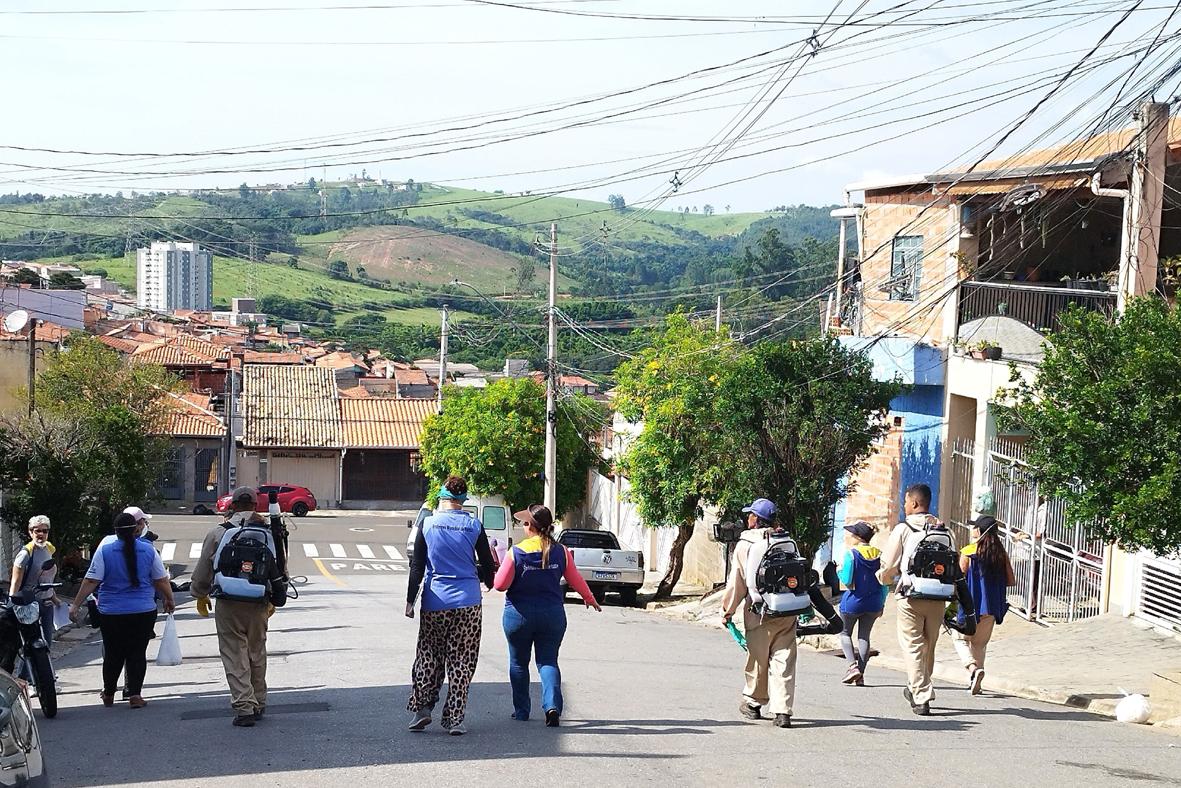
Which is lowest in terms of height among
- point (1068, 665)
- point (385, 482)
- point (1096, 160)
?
point (385, 482)

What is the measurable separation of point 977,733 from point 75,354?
44.3 meters

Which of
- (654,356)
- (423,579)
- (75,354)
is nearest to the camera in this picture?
(423,579)

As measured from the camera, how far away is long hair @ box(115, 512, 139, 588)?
1081cm

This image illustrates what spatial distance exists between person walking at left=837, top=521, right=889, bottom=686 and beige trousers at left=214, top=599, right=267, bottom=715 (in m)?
5.58

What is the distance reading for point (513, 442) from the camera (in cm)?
4488

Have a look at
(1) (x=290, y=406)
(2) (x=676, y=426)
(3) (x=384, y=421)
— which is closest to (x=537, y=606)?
(2) (x=676, y=426)

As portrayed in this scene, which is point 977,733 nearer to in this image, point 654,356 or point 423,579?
point 423,579

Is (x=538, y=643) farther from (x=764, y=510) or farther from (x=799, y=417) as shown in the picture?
(x=799, y=417)

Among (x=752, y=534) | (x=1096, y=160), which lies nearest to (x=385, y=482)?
(x=1096, y=160)

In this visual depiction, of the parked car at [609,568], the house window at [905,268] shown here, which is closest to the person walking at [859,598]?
the house window at [905,268]

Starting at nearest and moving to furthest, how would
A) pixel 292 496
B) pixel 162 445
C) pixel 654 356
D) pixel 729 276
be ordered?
pixel 654 356
pixel 162 445
pixel 292 496
pixel 729 276

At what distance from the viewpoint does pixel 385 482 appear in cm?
6506

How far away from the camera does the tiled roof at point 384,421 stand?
64312mm

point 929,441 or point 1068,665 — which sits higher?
point 929,441
